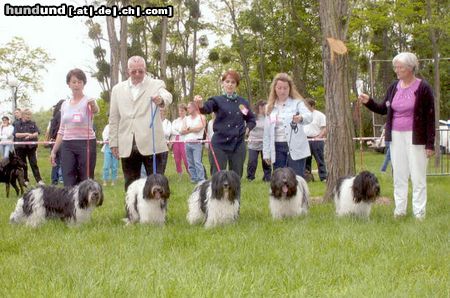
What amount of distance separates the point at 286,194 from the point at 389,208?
191 cm

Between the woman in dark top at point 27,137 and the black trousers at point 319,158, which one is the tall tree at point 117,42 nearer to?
the woman in dark top at point 27,137

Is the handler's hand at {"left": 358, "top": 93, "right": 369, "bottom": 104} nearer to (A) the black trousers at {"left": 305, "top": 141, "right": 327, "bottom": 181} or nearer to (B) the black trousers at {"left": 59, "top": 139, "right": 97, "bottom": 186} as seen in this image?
(B) the black trousers at {"left": 59, "top": 139, "right": 97, "bottom": 186}

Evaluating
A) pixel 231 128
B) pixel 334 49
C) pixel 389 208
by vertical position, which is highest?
pixel 334 49

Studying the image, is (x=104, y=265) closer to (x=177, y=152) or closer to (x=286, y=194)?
(x=286, y=194)

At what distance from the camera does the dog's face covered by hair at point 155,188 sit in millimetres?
5796

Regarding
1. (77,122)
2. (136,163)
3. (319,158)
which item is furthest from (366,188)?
(319,158)

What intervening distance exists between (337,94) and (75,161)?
3709 millimetres

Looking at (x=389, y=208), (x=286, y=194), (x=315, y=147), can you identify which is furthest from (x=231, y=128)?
(x=315, y=147)

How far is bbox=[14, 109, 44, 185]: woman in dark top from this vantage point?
12.2 meters

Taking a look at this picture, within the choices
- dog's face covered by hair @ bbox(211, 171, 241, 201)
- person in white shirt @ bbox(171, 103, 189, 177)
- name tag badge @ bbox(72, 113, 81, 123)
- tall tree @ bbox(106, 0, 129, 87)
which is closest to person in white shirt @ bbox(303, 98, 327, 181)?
person in white shirt @ bbox(171, 103, 189, 177)

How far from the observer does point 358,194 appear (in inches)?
240

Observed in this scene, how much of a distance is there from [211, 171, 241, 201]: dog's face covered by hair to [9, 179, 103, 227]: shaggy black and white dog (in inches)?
52.4

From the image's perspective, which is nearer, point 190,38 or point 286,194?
point 286,194

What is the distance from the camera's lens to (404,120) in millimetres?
6207
